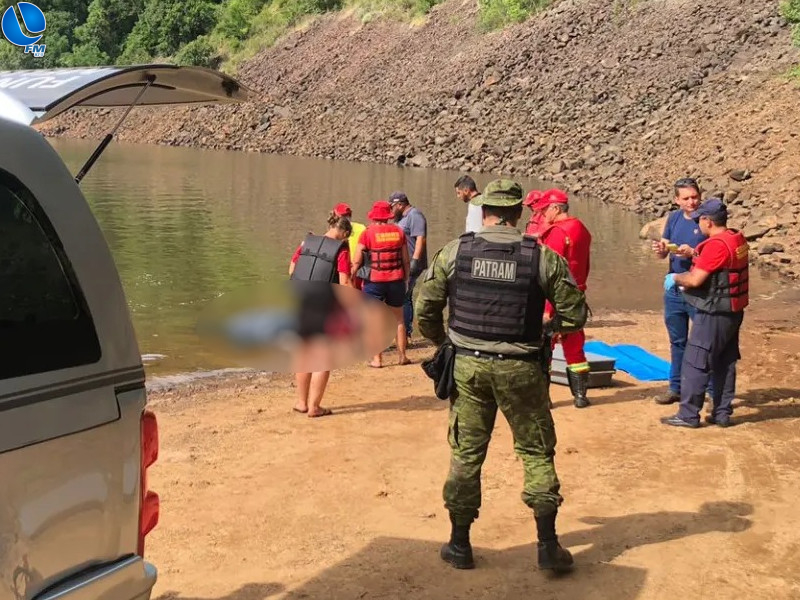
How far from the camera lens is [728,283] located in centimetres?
756

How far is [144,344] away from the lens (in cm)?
1220

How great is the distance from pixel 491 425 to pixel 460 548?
697mm

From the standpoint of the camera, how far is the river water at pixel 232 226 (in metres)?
15.3

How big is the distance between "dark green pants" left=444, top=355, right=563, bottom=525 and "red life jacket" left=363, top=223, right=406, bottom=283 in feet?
15.2

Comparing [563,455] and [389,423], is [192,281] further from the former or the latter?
[563,455]

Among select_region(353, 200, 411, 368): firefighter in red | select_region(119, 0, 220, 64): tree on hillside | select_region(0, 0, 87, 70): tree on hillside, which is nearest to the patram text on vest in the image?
select_region(353, 200, 411, 368): firefighter in red

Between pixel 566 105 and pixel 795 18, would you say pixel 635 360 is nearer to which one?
pixel 795 18

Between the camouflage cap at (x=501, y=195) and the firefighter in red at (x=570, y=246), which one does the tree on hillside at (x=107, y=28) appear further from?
the camouflage cap at (x=501, y=195)

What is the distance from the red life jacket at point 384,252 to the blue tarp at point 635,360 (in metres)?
2.29

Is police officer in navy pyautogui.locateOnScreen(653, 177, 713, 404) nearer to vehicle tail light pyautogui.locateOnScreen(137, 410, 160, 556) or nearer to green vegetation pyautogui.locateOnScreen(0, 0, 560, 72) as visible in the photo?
vehicle tail light pyautogui.locateOnScreen(137, 410, 160, 556)

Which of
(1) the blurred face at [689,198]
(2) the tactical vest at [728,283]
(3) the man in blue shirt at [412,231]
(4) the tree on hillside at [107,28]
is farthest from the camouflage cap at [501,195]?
(4) the tree on hillside at [107,28]

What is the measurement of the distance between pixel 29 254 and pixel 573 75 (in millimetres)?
48502

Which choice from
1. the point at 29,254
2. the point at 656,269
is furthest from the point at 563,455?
the point at 656,269

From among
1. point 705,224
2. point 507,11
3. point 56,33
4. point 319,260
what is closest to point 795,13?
point 507,11
